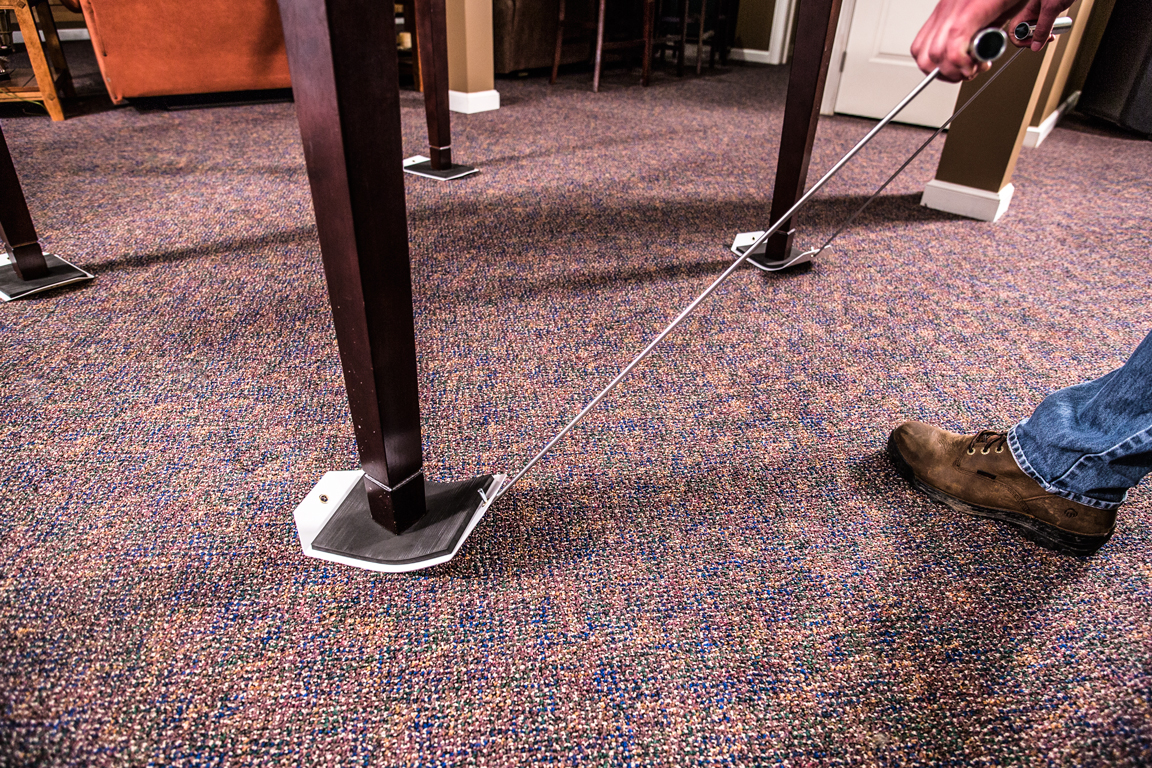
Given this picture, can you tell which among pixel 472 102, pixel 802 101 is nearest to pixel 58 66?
pixel 472 102

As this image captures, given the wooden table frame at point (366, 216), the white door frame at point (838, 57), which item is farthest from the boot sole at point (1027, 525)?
the white door frame at point (838, 57)

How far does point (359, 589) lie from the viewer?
27.5 inches

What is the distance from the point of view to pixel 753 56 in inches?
183

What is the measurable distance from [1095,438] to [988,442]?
0.13 metres

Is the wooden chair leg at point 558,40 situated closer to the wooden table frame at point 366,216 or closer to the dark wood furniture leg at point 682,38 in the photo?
the dark wood furniture leg at point 682,38

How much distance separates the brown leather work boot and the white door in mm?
2343

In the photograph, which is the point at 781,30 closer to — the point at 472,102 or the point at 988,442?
the point at 472,102

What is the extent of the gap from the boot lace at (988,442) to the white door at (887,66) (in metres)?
2.32

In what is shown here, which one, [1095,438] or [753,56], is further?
[753,56]

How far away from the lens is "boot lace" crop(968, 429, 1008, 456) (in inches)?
32.4

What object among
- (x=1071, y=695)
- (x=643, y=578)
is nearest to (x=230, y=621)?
(x=643, y=578)

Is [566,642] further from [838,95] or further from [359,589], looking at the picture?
[838,95]

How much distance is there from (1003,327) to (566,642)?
1.09 m

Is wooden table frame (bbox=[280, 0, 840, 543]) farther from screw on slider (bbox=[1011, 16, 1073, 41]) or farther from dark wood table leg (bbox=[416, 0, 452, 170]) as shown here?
dark wood table leg (bbox=[416, 0, 452, 170])
